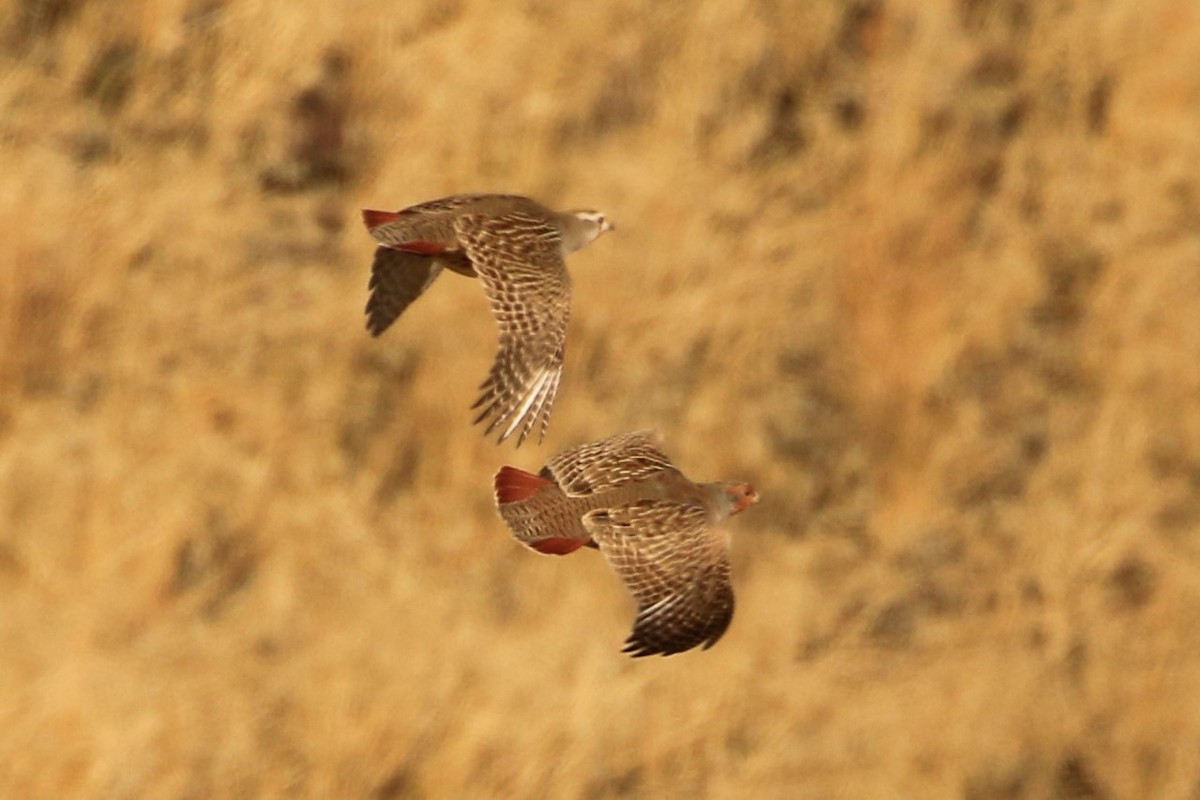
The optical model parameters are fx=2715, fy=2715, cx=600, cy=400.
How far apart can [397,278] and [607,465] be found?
62 cm

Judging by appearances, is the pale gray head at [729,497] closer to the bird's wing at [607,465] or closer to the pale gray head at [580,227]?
the bird's wing at [607,465]

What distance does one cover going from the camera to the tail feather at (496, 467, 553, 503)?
5699 mm

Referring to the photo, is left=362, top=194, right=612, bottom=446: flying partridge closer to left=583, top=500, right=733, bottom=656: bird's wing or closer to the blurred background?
left=583, top=500, right=733, bottom=656: bird's wing

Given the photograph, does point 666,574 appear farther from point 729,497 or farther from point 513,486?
point 729,497

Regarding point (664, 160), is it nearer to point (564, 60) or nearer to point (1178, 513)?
point (564, 60)

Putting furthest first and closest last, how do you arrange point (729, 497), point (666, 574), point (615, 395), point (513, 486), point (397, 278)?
point (615, 395) → point (729, 497) → point (397, 278) → point (513, 486) → point (666, 574)

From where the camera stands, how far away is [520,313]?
17.5 feet

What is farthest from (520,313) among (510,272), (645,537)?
(645,537)

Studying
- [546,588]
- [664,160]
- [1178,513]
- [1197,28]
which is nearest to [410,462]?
A: [546,588]

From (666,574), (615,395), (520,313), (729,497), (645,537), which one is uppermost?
(615,395)

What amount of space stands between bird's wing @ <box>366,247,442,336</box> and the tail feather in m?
Answer: 0.43

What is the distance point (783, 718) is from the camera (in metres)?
7.82

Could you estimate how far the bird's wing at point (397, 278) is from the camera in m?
5.86

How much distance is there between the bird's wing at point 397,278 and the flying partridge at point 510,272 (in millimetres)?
230
